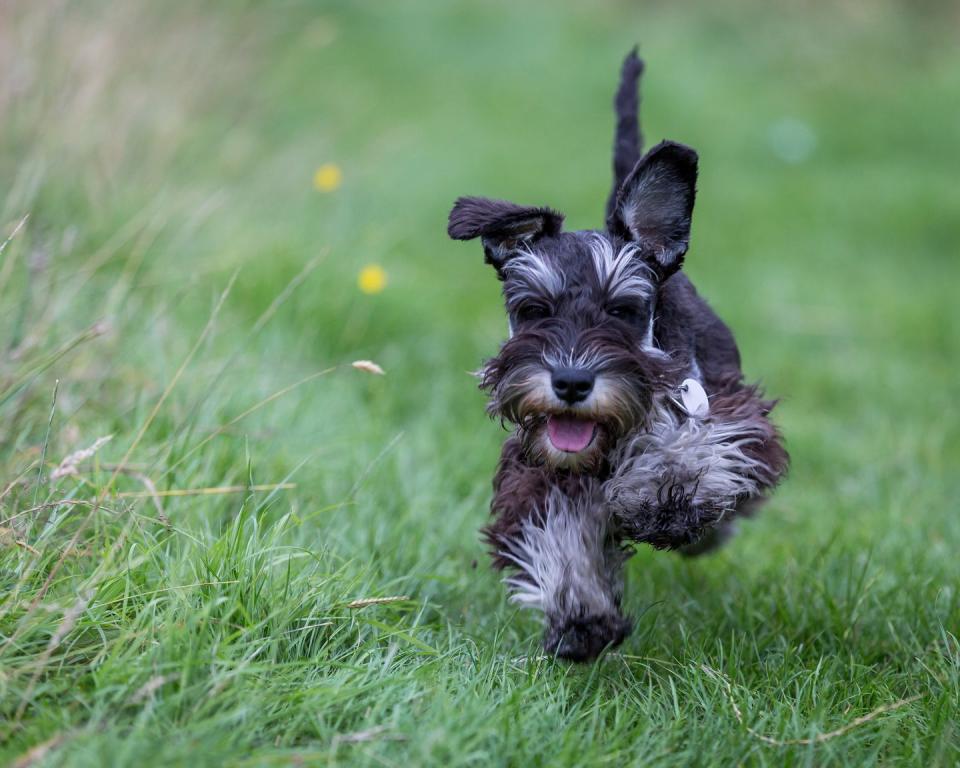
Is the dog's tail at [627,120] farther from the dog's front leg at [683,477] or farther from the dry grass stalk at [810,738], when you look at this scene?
the dry grass stalk at [810,738]

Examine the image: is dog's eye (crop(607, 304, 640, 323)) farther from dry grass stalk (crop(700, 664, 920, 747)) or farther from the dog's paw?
dry grass stalk (crop(700, 664, 920, 747))

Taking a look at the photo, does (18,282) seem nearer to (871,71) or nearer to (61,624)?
(61,624)

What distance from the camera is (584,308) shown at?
10.7ft

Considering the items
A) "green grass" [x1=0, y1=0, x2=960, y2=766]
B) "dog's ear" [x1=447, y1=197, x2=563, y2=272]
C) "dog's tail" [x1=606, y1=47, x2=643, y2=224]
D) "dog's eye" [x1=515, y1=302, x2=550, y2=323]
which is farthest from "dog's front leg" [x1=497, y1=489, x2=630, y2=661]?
"dog's tail" [x1=606, y1=47, x2=643, y2=224]

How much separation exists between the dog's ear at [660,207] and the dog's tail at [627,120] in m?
1.06

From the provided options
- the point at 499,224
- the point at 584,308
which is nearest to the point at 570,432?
the point at 584,308

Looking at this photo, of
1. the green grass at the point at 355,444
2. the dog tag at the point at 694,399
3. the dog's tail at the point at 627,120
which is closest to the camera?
the green grass at the point at 355,444

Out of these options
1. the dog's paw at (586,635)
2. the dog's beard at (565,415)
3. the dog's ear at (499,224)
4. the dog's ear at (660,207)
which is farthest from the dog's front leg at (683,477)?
the dog's ear at (499,224)

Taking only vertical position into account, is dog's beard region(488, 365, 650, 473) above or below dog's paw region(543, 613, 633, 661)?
above

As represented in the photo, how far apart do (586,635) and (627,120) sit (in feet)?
7.31

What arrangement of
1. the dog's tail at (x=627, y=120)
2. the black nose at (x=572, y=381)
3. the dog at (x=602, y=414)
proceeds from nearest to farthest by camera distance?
the black nose at (x=572, y=381) → the dog at (x=602, y=414) → the dog's tail at (x=627, y=120)

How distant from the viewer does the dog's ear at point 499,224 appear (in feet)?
11.1

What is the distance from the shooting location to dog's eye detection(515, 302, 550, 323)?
10.9ft

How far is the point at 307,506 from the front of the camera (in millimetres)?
4160
